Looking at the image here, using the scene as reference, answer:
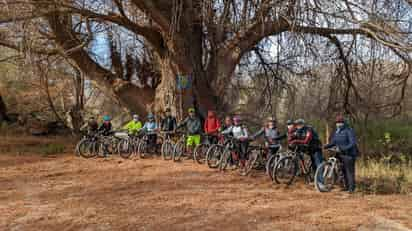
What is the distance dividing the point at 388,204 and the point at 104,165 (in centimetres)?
774

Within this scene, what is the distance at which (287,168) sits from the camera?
30.3ft

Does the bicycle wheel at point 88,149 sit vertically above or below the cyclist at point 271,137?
below

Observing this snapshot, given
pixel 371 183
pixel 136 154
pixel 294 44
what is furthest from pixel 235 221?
pixel 136 154

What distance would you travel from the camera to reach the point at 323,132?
1953 cm

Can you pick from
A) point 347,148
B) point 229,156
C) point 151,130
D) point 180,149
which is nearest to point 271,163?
point 229,156

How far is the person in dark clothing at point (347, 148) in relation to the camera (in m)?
8.88

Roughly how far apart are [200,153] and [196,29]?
15.8 ft

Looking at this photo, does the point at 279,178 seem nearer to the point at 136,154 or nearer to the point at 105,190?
the point at 105,190

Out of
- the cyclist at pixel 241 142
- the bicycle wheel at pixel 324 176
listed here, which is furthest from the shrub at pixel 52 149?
the bicycle wheel at pixel 324 176

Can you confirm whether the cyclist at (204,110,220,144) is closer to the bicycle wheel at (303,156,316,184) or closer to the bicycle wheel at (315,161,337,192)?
the bicycle wheel at (303,156,316,184)

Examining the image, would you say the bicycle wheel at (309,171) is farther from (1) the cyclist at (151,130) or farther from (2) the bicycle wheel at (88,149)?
(2) the bicycle wheel at (88,149)

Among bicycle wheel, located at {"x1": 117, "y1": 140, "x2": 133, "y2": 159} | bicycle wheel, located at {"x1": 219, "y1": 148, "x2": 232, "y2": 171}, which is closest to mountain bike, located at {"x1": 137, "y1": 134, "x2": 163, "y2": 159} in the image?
bicycle wheel, located at {"x1": 117, "y1": 140, "x2": 133, "y2": 159}

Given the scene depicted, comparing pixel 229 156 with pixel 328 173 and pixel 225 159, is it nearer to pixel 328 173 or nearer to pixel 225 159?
pixel 225 159

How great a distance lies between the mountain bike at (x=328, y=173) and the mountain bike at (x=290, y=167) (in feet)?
1.87
